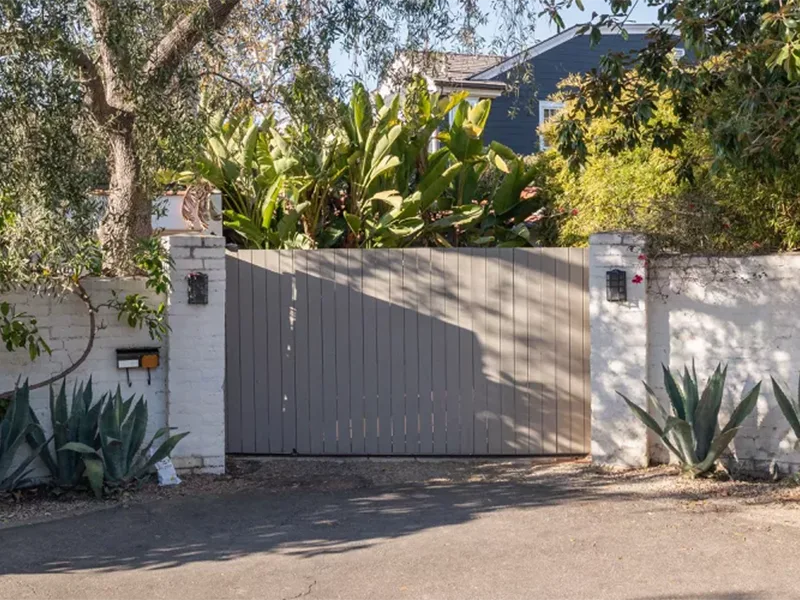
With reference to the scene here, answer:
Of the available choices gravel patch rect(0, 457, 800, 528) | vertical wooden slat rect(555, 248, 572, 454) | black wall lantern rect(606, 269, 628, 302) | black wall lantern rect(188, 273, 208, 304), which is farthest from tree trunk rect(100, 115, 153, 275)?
black wall lantern rect(606, 269, 628, 302)

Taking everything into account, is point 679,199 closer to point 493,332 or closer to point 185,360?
point 493,332

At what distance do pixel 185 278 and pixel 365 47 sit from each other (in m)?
2.61

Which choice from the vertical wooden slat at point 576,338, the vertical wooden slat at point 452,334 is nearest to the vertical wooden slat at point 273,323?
the vertical wooden slat at point 452,334

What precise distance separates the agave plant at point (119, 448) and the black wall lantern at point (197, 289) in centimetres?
104

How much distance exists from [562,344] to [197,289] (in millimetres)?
3367

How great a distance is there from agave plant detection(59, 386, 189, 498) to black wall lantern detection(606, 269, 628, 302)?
386cm

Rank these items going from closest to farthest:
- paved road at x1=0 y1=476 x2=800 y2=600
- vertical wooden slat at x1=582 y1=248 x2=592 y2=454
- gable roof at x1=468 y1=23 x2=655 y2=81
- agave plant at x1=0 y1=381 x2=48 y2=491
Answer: paved road at x1=0 y1=476 x2=800 y2=600
agave plant at x1=0 y1=381 x2=48 y2=491
vertical wooden slat at x1=582 y1=248 x2=592 y2=454
gable roof at x1=468 y1=23 x2=655 y2=81

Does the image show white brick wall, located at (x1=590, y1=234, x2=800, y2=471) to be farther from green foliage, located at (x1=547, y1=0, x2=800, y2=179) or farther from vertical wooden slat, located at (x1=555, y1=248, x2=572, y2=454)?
green foliage, located at (x1=547, y1=0, x2=800, y2=179)

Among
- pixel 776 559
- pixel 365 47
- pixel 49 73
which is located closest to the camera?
pixel 776 559

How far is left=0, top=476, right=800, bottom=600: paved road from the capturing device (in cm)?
583

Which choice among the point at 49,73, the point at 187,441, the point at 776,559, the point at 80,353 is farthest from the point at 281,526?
the point at 49,73

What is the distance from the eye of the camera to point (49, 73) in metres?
7.88

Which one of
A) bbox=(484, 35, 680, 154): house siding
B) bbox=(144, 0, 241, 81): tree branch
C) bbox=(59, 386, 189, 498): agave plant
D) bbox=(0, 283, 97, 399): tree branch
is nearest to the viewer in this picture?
bbox=(59, 386, 189, 498): agave plant

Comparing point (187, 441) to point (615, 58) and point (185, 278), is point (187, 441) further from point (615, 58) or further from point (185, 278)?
point (615, 58)
